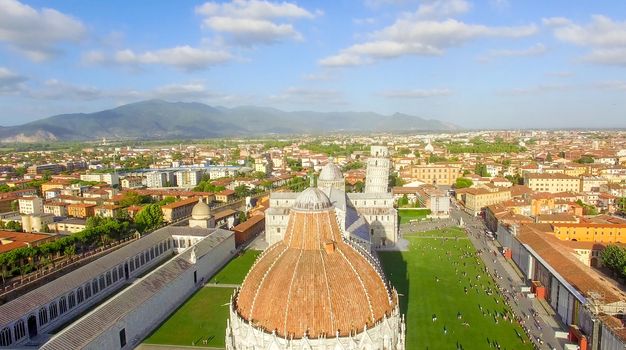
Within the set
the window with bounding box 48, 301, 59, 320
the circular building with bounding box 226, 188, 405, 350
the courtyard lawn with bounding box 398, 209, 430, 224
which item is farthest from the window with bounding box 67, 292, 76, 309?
the courtyard lawn with bounding box 398, 209, 430, 224

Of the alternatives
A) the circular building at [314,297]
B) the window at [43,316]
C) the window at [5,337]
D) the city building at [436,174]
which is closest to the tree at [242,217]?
the window at [43,316]

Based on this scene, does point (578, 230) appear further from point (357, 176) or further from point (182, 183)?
point (182, 183)

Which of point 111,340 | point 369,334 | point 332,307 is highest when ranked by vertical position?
point 332,307

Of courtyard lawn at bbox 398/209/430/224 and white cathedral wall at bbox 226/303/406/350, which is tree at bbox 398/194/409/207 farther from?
white cathedral wall at bbox 226/303/406/350

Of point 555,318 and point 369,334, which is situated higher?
point 369,334

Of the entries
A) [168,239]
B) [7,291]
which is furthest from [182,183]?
[7,291]
